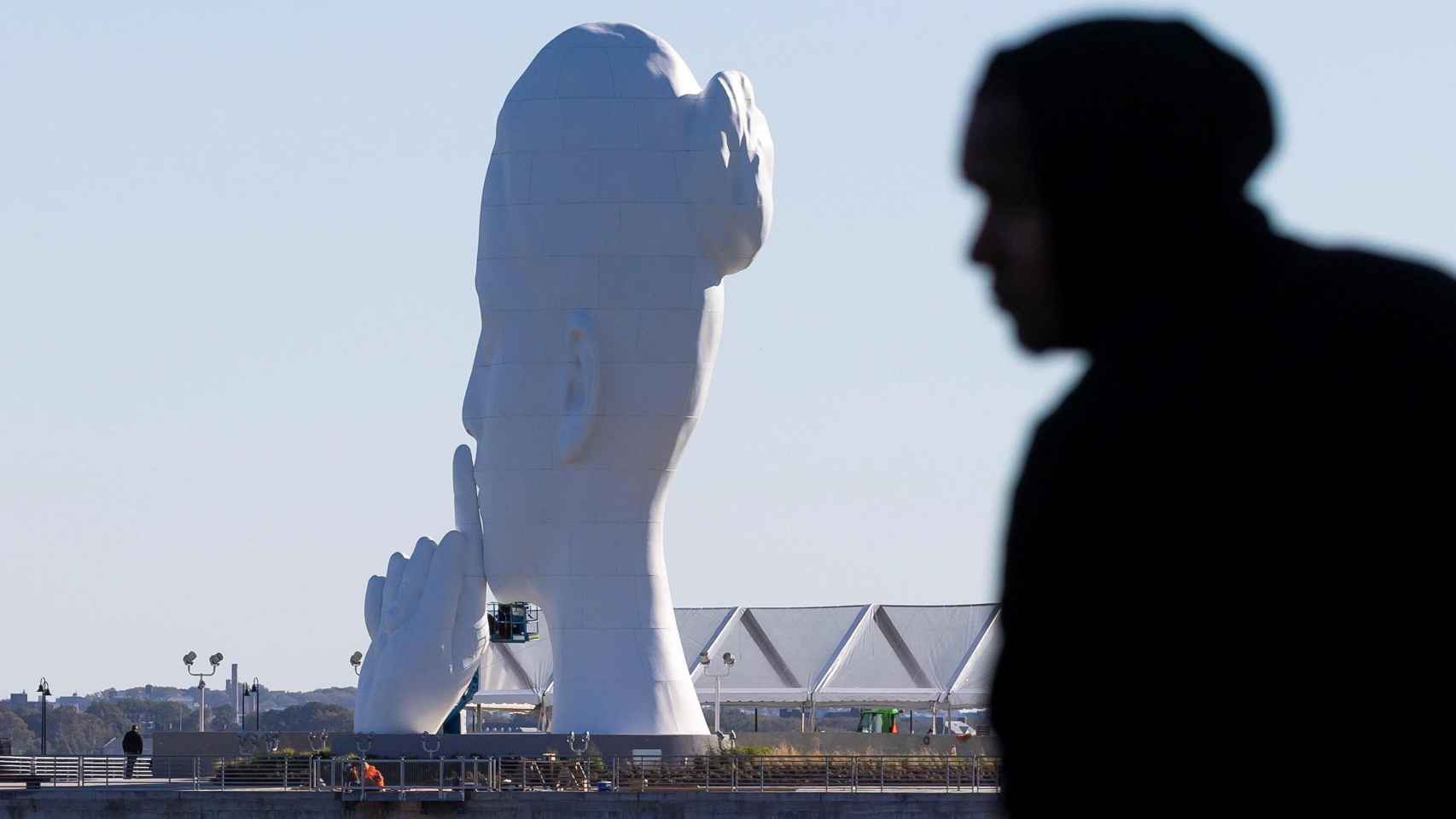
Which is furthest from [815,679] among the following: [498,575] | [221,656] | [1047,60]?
[1047,60]

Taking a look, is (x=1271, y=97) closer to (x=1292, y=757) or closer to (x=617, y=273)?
(x=1292, y=757)

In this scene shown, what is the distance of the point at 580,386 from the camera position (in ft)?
129

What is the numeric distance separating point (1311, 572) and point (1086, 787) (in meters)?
0.24

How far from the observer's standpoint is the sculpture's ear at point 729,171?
3847 cm

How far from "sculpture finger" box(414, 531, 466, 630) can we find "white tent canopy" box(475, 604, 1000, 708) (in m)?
19.4

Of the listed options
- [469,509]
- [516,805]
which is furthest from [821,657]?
[516,805]

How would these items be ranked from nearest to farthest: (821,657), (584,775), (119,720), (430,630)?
(584,775) → (430,630) → (821,657) → (119,720)

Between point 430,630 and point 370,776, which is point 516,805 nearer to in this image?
point 370,776

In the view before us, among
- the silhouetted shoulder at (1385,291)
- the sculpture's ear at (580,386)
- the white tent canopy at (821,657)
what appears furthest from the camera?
the white tent canopy at (821,657)

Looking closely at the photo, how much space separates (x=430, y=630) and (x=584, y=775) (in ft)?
14.2

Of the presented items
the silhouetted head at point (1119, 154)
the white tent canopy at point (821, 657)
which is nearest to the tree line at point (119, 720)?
the white tent canopy at point (821, 657)

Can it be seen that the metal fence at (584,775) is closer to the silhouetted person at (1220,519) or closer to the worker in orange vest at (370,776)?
the worker in orange vest at (370,776)

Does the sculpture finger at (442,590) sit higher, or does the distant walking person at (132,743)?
the sculpture finger at (442,590)

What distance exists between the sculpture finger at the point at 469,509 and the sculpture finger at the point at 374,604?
140 cm
